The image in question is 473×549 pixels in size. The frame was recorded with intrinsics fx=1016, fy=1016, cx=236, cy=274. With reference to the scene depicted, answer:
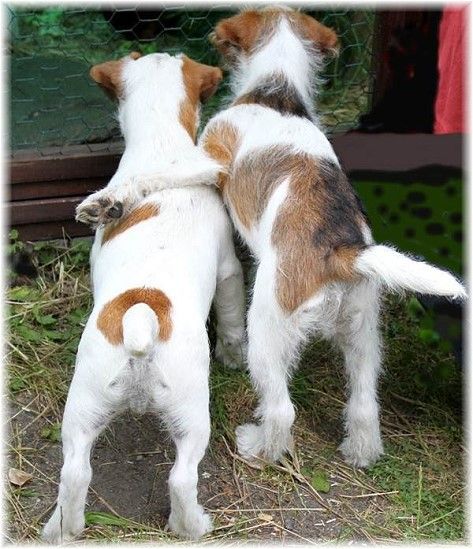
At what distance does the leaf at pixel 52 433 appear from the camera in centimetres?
441

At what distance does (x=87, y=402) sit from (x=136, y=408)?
177 mm

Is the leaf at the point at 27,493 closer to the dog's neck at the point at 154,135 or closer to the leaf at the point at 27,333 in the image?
the leaf at the point at 27,333

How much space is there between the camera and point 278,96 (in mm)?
4742

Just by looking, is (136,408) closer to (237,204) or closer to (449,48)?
(237,204)

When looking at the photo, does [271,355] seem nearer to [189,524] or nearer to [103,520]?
→ [189,524]

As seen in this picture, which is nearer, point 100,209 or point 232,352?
point 100,209

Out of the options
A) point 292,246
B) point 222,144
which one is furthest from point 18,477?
point 222,144

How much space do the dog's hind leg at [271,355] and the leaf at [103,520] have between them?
0.72 meters

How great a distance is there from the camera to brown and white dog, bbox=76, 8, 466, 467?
155 inches

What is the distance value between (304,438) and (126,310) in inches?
52.3

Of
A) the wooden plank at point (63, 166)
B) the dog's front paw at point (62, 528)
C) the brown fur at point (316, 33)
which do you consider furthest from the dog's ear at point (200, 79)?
the dog's front paw at point (62, 528)

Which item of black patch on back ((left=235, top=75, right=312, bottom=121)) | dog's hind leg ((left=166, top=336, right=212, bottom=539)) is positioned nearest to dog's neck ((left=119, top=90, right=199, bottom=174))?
black patch on back ((left=235, top=75, right=312, bottom=121))

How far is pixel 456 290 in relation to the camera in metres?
3.59

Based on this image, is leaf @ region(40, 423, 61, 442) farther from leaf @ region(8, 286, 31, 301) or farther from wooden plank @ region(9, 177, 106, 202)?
wooden plank @ region(9, 177, 106, 202)
